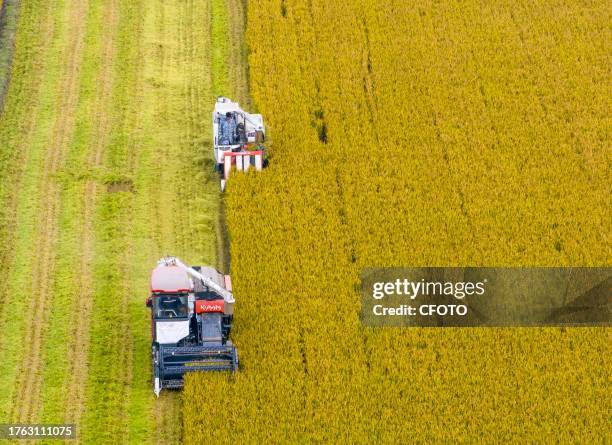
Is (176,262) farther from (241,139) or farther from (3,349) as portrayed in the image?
(241,139)

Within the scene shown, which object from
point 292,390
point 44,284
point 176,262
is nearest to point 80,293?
point 44,284

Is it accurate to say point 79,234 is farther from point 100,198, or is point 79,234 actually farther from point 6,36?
point 6,36

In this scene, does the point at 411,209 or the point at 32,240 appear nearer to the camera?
the point at 32,240

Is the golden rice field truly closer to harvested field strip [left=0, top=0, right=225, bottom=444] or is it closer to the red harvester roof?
harvested field strip [left=0, top=0, right=225, bottom=444]

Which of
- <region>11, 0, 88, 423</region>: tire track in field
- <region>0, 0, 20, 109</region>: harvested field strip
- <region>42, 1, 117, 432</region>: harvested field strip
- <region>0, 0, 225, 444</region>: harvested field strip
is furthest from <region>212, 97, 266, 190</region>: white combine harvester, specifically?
<region>0, 0, 20, 109</region>: harvested field strip

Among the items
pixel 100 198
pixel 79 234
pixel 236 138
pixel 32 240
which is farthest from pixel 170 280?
pixel 236 138

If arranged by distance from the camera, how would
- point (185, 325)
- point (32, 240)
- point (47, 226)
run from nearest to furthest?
point (185, 325) → point (32, 240) → point (47, 226)

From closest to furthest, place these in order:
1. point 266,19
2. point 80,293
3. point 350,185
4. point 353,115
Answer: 1. point 80,293
2. point 350,185
3. point 353,115
4. point 266,19
